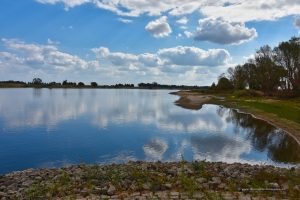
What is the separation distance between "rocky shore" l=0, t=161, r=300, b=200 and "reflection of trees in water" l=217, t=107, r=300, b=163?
9.95 metres

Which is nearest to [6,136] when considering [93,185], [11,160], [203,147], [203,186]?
[11,160]

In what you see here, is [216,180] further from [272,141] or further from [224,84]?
[224,84]

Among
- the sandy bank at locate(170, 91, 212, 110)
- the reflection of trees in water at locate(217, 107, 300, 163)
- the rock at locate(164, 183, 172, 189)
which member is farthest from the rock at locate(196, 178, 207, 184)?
the sandy bank at locate(170, 91, 212, 110)

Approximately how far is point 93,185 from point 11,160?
12.0 m

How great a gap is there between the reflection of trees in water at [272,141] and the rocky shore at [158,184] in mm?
A: 9947

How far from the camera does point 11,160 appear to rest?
24016mm

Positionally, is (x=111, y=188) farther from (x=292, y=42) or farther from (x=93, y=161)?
(x=292, y=42)

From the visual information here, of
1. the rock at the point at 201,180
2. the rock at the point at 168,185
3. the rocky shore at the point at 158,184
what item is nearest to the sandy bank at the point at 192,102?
the rocky shore at the point at 158,184

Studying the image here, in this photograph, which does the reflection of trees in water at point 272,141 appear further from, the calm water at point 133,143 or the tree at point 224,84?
the tree at point 224,84

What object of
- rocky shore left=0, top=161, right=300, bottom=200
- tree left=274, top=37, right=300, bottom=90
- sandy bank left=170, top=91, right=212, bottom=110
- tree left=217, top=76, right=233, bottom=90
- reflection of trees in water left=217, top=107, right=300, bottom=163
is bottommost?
reflection of trees in water left=217, top=107, right=300, bottom=163

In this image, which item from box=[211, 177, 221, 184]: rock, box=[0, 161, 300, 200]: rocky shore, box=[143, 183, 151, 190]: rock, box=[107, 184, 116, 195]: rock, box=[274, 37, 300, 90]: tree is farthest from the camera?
box=[274, 37, 300, 90]: tree

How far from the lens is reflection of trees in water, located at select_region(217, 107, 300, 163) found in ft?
86.9

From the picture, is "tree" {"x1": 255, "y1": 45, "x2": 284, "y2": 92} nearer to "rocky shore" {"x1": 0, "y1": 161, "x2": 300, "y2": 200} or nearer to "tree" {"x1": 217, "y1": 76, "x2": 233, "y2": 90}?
"tree" {"x1": 217, "y1": 76, "x2": 233, "y2": 90}

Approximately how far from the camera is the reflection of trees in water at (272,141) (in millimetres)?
26484
